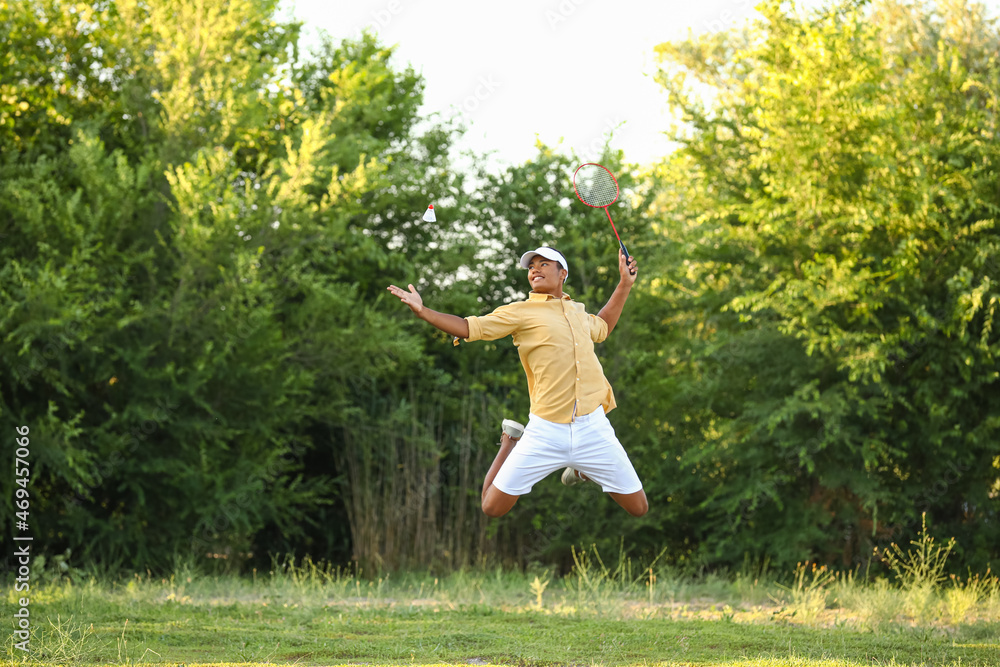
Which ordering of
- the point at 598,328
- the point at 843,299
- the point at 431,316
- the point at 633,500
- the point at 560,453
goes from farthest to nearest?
1. the point at 843,299
2. the point at 598,328
3. the point at 633,500
4. the point at 560,453
5. the point at 431,316

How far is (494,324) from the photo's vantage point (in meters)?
6.18

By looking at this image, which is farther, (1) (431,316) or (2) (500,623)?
(2) (500,623)

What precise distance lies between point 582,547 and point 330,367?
4.20 metres

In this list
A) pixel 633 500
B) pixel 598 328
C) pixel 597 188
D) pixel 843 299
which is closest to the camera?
pixel 633 500

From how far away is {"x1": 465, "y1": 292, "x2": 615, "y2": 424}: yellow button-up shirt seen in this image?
618cm

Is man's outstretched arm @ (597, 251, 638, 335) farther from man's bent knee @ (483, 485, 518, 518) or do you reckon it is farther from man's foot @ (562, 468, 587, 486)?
man's bent knee @ (483, 485, 518, 518)

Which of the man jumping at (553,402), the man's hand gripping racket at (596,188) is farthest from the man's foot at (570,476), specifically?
the man's hand gripping racket at (596,188)

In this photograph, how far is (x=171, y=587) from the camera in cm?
988

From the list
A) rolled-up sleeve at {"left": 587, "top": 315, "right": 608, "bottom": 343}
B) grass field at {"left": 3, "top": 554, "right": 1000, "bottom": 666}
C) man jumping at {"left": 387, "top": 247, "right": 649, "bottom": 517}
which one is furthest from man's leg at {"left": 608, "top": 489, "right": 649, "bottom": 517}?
rolled-up sleeve at {"left": 587, "top": 315, "right": 608, "bottom": 343}

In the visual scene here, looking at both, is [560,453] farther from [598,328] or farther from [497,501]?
[598,328]

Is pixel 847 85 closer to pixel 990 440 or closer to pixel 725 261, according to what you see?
pixel 725 261

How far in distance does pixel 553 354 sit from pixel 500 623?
2.84 meters

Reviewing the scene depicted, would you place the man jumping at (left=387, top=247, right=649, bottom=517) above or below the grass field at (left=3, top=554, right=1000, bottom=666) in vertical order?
above

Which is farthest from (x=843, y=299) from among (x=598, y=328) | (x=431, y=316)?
(x=431, y=316)
